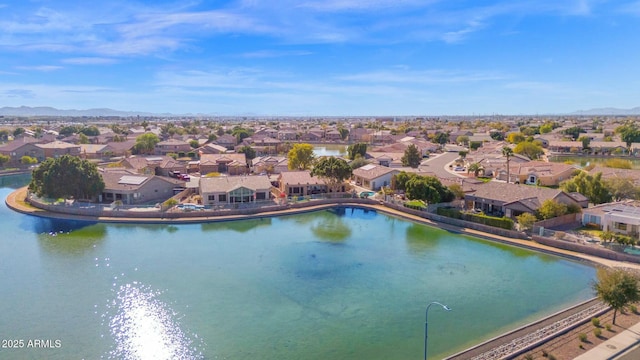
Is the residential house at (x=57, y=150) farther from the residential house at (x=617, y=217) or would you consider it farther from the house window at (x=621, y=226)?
the house window at (x=621, y=226)

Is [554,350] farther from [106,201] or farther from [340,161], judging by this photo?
[106,201]

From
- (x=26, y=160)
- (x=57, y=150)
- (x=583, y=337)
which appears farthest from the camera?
(x=57, y=150)

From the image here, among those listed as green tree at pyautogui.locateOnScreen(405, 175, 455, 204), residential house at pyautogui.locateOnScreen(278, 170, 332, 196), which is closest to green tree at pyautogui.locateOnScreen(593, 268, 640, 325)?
green tree at pyautogui.locateOnScreen(405, 175, 455, 204)

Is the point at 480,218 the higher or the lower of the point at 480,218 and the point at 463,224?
the higher

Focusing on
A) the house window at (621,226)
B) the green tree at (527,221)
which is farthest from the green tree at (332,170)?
the house window at (621,226)

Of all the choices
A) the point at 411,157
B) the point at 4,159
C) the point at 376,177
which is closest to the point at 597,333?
the point at 376,177

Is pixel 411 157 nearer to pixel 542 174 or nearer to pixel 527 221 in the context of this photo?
pixel 542 174
